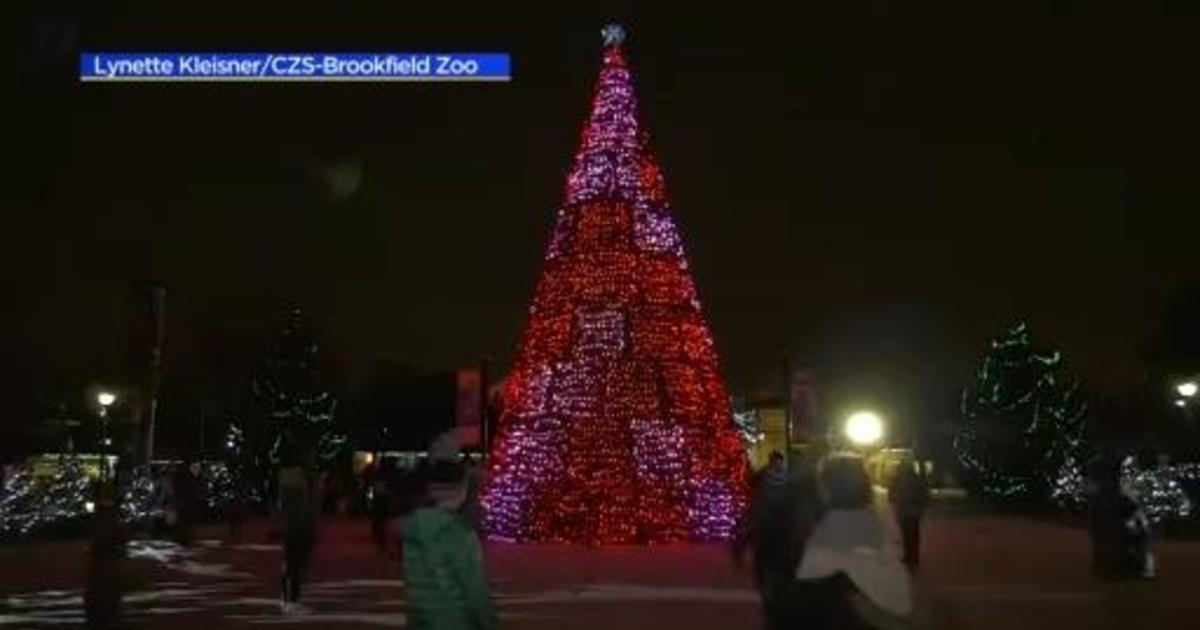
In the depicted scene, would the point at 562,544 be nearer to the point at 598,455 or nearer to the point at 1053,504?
the point at 598,455

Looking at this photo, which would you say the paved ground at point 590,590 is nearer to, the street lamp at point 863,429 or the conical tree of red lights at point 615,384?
the conical tree of red lights at point 615,384

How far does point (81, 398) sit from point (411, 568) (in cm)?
9140

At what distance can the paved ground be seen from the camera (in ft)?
55.4

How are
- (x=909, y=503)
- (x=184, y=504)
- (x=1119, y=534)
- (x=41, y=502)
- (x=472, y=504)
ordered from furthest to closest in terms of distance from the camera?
1. (x=41, y=502)
2. (x=184, y=504)
3. (x=909, y=503)
4. (x=1119, y=534)
5. (x=472, y=504)

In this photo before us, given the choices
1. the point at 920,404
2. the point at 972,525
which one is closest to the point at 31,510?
the point at 972,525

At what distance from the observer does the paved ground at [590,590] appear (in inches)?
664

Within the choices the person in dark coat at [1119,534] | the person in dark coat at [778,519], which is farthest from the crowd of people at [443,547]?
the person in dark coat at [1119,534]

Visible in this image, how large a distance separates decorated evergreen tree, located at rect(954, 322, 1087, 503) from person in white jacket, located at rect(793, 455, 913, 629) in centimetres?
4992

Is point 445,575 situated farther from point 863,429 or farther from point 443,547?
point 863,429

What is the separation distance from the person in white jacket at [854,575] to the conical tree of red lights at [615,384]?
24133 millimetres

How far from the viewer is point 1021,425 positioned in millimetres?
56438

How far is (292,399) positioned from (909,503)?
37546 millimetres

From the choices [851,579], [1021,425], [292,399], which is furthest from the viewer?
[292,399]

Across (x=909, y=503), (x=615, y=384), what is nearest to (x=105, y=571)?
(x=909, y=503)
